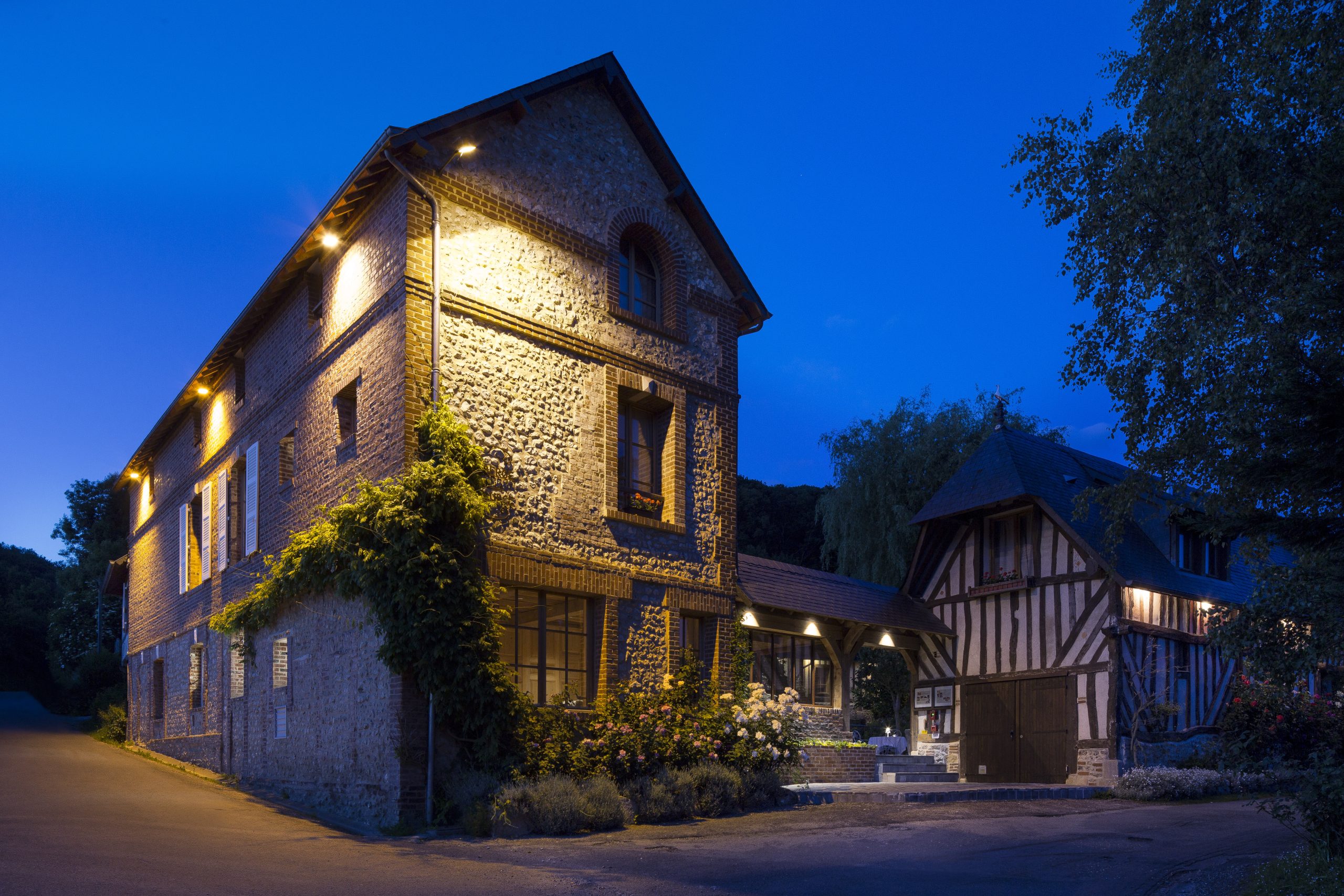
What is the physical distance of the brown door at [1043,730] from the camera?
1780 cm

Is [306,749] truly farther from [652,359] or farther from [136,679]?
[136,679]

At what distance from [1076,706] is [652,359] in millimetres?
9682

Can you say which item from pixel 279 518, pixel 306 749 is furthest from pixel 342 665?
pixel 279 518

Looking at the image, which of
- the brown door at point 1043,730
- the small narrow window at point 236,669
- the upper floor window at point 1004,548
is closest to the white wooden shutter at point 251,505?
the small narrow window at point 236,669

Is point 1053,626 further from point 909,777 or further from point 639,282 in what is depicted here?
point 639,282

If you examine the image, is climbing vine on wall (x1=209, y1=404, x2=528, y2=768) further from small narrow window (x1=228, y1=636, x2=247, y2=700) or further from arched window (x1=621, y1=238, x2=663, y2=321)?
small narrow window (x1=228, y1=636, x2=247, y2=700)

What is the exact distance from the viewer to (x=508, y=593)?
458 inches

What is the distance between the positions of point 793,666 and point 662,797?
22.4 feet

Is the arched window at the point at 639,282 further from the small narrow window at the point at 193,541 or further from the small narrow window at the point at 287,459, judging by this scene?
the small narrow window at the point at 193,541

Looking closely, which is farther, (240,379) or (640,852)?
(240,379)

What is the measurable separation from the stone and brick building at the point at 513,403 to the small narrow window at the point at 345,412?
0.03 meters

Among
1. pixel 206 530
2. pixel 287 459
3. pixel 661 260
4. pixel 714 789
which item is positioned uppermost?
pixel 661 260

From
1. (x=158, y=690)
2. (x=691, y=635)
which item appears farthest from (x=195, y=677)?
(x=691, y=635)

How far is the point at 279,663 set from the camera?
13.3 meters
